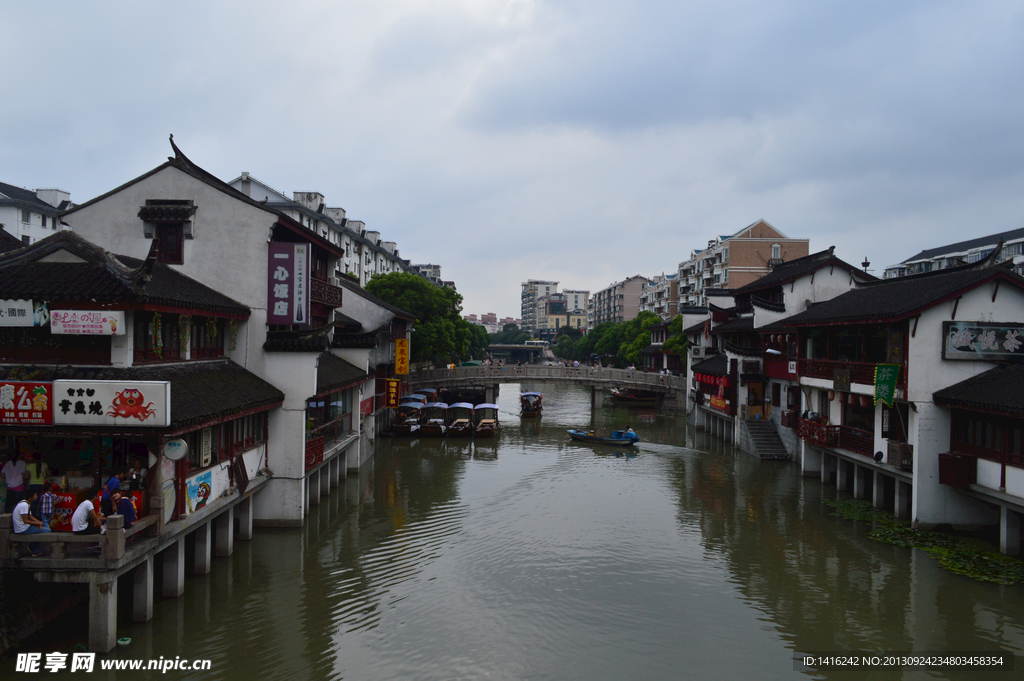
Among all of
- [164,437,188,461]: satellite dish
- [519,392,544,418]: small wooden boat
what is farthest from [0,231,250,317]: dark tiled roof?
[519,392,544,418]: small wooden boat

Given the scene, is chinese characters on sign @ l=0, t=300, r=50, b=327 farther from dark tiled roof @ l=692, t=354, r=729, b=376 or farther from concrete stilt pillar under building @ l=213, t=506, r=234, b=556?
dark tiled roof @ l=692, t=354, r=729, b=376

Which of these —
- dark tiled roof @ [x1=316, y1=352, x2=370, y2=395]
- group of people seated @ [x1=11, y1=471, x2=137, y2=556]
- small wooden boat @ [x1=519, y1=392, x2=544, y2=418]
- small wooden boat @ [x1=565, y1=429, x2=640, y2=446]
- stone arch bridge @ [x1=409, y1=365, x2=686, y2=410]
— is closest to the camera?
group of people seated @ [x1=11, y1=471, x2=137, y2=556]

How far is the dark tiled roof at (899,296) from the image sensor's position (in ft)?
71.5

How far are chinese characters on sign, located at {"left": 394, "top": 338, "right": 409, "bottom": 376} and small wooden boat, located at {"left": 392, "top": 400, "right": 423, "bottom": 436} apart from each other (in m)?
3.63

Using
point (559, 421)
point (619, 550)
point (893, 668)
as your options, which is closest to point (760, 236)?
point (559, 421)

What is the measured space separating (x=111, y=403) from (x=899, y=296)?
89.6 ft

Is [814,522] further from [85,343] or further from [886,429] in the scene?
[85,343]

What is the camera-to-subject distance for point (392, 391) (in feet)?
145

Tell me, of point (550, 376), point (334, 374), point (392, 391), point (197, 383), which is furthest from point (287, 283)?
point (550, 376)

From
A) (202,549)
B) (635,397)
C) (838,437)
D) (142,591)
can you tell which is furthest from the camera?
(635,397)

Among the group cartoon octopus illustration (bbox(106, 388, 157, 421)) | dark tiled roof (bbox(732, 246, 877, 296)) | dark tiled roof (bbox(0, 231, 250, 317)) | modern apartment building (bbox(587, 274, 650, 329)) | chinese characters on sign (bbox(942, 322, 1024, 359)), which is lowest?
cartoon octopus illustration (bbox(106, 388, 157, 421))

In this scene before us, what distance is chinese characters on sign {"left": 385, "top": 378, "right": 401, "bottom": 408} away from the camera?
43688mm

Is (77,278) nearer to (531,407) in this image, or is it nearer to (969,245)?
(531,407)

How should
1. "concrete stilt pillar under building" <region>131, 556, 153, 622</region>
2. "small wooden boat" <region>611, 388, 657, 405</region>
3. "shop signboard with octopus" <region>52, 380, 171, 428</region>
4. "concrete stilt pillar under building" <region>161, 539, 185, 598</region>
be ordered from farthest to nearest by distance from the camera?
"small wooden boat" <region>611, 388, 657, 405</region>, "concrete stilt pillar under building" <region>161, 539, 185, 598</region>, "concrete stilt pillar under building" <region>131, 556, 153, 622</region>, "shop signboard with octopus" <region>52, 380, 171, 428</region>
